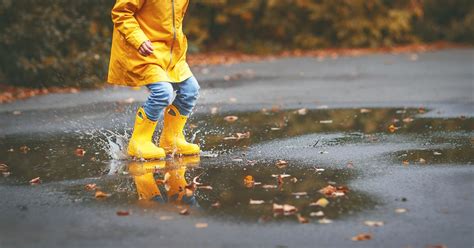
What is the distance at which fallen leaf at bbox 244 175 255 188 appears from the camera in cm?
681

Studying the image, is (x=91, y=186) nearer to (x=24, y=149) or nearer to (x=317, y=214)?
(x=317, y=214)

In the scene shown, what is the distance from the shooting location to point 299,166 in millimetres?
7547

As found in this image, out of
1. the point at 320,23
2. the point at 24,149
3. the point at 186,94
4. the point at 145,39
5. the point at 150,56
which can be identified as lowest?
the point at 320,23

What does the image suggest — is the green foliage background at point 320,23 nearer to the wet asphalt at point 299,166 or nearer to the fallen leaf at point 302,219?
the wet asphalt at point 299,166

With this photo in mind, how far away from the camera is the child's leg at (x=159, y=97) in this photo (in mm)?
7562

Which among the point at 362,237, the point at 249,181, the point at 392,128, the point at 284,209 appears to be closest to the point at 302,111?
the point at 392,128

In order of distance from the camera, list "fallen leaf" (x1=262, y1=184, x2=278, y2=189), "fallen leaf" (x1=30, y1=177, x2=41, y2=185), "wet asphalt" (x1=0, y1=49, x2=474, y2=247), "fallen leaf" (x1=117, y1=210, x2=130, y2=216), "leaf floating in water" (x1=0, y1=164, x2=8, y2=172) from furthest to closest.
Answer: "leaf floating in water" (x1=0, y1=164, x2=8, y2=172), "fallen leaf" (x1=30, y1=177, x2=41, y2=185), "fallen leaf" (x1=262, y1=184, x2=278, y2=189), "fallen leaf" (x1=117, y1=210, x2=130, y2=216), "wet asphalt" (x1=0, y1=49, x2=474, y2=247)

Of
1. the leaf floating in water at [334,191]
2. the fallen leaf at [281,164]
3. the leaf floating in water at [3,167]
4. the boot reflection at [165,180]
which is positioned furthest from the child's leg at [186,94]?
the leaf floating in water at [334,191]

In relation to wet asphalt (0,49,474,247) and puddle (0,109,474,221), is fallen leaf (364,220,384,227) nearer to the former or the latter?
wet asphalt (0,49,474,247)

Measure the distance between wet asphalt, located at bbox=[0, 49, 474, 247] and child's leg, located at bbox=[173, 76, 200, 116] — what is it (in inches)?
22.3

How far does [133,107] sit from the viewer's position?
39.3 ft

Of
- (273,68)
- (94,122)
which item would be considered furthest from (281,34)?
(94,122)

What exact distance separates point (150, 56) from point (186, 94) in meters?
0.57

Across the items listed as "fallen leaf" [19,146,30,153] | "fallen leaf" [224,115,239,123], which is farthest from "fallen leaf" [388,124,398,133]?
"fallen leaf" [19,146,30,153]
